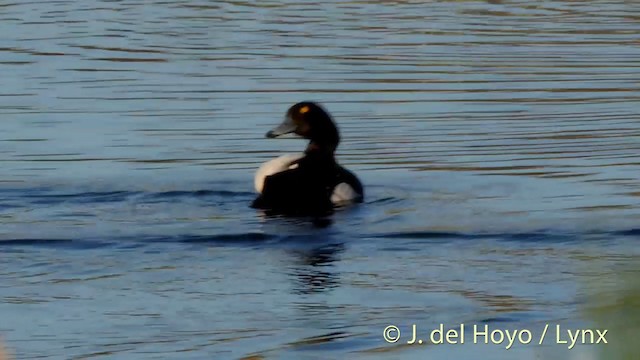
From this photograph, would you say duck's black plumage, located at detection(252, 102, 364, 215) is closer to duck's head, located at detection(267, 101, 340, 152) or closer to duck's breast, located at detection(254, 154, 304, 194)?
duck's breast, located at detection(254, 154, 304, 194)

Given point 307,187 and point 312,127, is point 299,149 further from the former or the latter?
point 307,187

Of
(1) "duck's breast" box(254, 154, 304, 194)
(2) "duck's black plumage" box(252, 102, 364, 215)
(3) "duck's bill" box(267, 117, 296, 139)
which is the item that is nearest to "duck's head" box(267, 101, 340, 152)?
(3) "duck's bill" box(267, 117, 296, 139)

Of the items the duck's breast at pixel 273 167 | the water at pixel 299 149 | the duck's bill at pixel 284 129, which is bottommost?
the water at pixel 299 149

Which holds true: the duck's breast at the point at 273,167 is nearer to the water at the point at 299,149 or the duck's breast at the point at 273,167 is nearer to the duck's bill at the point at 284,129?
the water at the point at 299,149

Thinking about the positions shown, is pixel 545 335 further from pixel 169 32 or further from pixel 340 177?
pixel 169 32

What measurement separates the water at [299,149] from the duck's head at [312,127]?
1.79 ft

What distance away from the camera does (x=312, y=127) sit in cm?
1379

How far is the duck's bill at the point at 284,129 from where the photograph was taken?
45.7 feet

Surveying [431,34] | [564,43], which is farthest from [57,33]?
[564,43]

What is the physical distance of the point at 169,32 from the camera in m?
23.3

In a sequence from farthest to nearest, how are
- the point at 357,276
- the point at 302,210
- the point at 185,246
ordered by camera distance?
the point at 302,210
the point at 185,246
the point at 357,276

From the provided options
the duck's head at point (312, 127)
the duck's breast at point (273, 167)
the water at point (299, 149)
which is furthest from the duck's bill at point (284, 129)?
the duck's breast at point (273, 167)

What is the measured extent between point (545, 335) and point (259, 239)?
3.22 m

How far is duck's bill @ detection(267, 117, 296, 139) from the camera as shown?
13930mm
